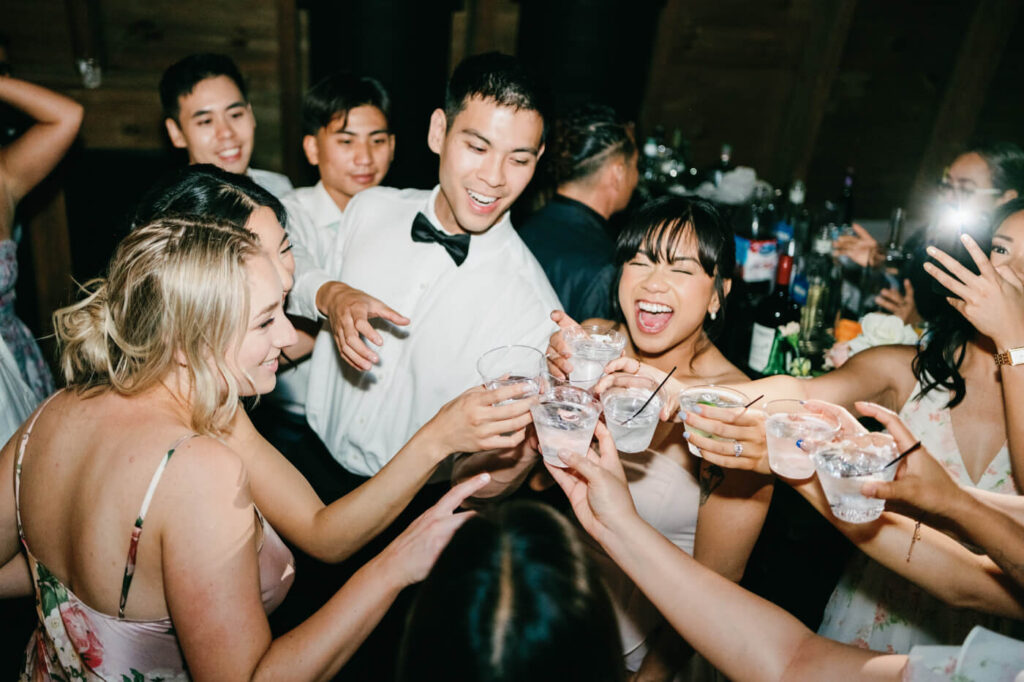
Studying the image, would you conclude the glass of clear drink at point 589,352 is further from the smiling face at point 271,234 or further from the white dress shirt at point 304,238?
the white dress shirt at point 304,238

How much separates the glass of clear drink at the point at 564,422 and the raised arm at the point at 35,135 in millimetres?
2533

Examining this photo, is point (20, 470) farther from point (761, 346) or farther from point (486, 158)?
point (761, 346)

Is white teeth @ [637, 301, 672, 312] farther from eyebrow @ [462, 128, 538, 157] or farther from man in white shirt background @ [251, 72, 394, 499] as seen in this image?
man in white shirt background @ [251, 72, 394, 499]

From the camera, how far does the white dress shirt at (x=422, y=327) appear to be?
Result: 8.01 feet

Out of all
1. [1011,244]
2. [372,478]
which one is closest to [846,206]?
[1011,244]

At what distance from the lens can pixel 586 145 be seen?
3.23m

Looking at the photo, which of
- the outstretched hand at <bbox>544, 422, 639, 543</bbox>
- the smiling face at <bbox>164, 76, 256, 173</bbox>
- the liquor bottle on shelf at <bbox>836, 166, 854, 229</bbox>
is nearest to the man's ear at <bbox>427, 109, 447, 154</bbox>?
the smiling face at <bbox>164, 76, 256, 173</bbox>

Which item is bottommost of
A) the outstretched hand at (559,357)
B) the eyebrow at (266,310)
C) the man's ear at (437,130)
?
the outstretched hand at (559,357)

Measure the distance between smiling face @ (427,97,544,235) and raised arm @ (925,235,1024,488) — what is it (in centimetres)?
126

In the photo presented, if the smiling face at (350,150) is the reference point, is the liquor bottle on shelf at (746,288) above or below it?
below

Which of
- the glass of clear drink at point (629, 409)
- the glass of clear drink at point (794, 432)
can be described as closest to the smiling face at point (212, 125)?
the glass of clear drink at point (629, 409)

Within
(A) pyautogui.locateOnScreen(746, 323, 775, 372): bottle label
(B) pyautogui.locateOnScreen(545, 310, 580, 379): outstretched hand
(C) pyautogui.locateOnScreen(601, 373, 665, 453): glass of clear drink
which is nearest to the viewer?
(C) pyautogui.locateOnScreen(601, 373, 665, 453): glass of clear drink

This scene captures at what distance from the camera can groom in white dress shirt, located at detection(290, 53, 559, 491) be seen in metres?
2.27

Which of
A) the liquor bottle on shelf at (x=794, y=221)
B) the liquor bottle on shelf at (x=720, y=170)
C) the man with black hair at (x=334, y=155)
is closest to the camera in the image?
the man with black hair at (x=334, y=155)
